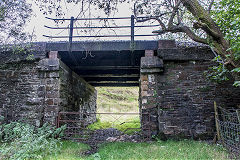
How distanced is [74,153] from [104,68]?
4.25 meters

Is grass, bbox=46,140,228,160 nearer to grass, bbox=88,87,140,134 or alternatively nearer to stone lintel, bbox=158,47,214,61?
stone lintel, bbox=158,47,214,61

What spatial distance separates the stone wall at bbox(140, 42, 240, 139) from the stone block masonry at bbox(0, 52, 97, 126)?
2.96m

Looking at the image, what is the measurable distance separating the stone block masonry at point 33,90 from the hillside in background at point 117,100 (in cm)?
1141

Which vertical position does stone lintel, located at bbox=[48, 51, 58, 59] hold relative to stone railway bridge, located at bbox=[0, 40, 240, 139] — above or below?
above

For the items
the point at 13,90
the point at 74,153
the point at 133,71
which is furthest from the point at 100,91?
the point at 74,153

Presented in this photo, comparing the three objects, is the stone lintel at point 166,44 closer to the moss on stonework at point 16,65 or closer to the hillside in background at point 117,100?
the moss on stonework at point 16,65

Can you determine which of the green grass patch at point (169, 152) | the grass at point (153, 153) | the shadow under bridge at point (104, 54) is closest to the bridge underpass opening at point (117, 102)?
the shadow under bridge at point (104, 54)

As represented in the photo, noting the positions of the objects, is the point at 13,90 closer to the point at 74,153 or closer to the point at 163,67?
the point at 74,153

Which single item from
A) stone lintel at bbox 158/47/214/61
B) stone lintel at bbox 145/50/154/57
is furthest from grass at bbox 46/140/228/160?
stone lintel at bbox 145/50/154/57

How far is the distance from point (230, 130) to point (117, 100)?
17.5m

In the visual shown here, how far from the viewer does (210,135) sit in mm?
5402

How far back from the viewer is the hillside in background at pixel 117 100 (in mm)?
18469

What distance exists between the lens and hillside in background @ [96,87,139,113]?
18469 mm

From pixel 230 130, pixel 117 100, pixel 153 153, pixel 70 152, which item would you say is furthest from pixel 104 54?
pixel 117 100
